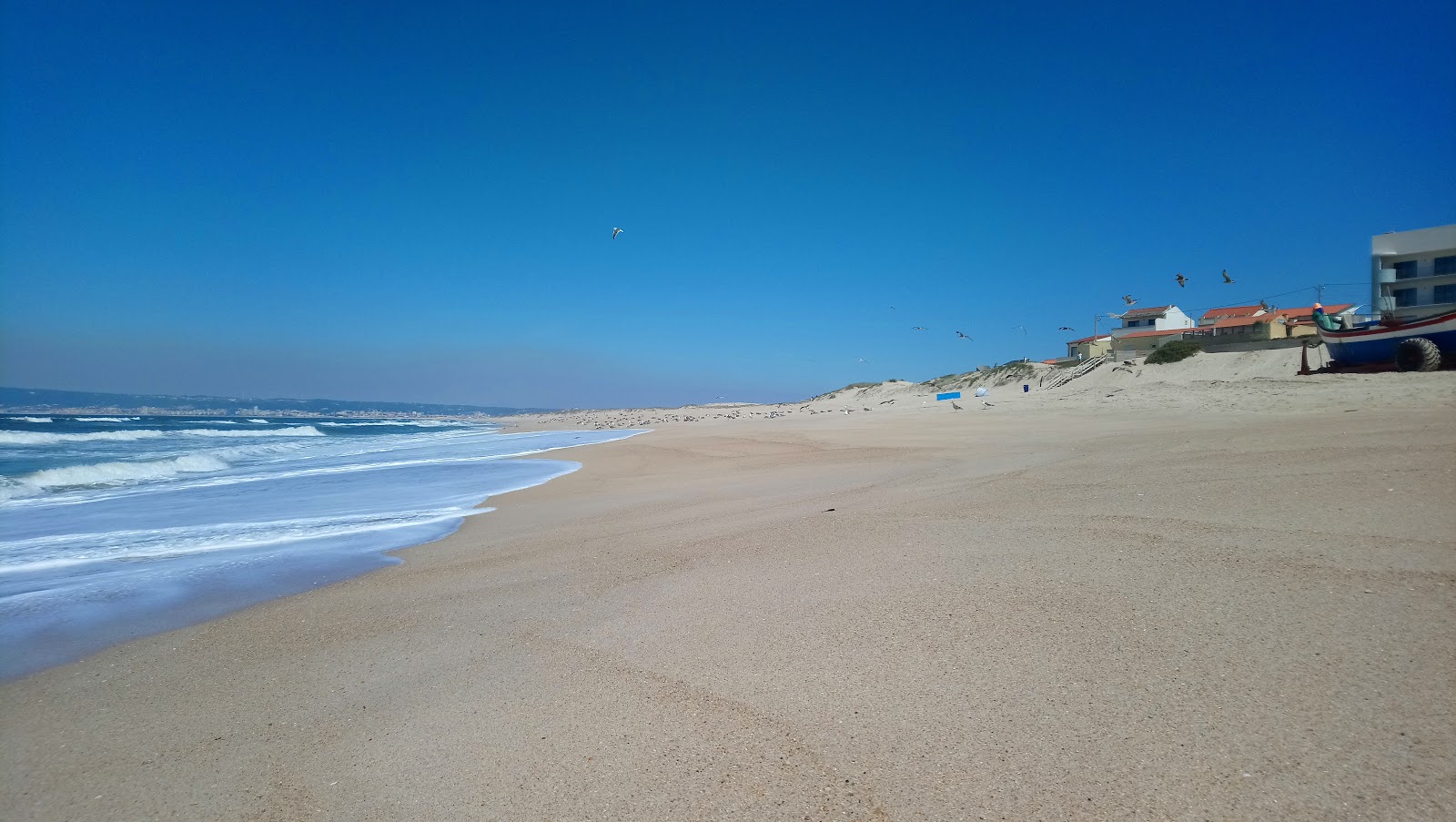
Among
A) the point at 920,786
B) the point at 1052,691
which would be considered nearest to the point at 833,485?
the point at 1052,691

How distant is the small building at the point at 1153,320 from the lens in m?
49.1

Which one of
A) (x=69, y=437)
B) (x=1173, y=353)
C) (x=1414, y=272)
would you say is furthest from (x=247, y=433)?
(x=1414, y=272)

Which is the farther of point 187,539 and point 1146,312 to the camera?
point 1146,312

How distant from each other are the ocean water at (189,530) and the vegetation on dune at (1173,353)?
2518cm

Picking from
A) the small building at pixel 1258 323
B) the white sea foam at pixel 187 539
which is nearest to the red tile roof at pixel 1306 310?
the small building at pixel 1258 323

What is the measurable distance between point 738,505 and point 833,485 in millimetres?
1526

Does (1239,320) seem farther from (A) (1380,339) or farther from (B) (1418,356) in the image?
(B) (1418,356)

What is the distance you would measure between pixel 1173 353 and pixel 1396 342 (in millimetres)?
10915

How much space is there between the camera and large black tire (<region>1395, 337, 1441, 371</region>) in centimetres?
1519

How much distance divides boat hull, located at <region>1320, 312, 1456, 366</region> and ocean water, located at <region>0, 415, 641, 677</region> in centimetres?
2097

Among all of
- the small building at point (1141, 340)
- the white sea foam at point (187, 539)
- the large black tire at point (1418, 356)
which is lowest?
the white sea foam at point (187, 539)

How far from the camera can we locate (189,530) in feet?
25.9

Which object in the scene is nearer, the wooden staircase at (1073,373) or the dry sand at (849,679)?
the dry sand at (849,679)

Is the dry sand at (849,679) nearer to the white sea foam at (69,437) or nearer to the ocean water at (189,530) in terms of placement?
the ocean water at (189,530)
